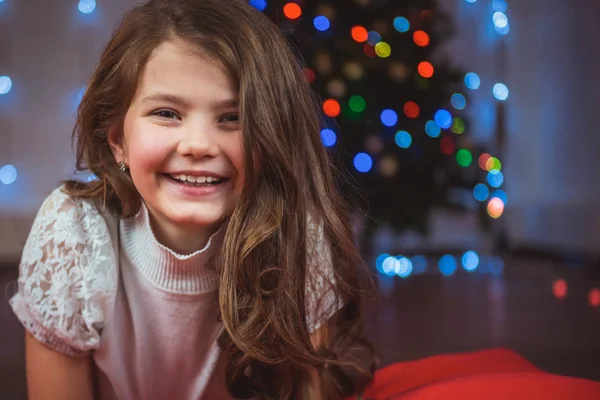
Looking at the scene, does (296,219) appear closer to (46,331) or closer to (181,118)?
(181,118)

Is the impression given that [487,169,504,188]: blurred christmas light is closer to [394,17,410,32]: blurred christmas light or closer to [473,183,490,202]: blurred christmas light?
[473,183,490,202]: blurred christmas light

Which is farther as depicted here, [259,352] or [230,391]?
[230,391]

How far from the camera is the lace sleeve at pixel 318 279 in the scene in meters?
1.19

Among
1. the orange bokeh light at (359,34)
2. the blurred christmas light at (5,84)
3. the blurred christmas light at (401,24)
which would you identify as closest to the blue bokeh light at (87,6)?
the blurred christmas light at (5,84)

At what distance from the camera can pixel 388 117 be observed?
2.86m

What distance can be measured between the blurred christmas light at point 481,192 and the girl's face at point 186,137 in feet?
8.01

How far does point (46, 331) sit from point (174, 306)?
0.22 meters

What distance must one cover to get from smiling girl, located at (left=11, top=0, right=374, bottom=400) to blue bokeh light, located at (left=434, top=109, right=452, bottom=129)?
6.05 feet

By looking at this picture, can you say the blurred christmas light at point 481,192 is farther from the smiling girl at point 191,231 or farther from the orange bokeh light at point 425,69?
the smiling girl at point 191,231

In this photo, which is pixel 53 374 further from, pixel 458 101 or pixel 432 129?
pixel 458 101

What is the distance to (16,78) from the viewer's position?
132 inches

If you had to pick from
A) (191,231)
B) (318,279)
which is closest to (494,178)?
(318,279)

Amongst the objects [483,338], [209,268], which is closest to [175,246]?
[209,268]

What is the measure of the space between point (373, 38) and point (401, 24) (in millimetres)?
149
